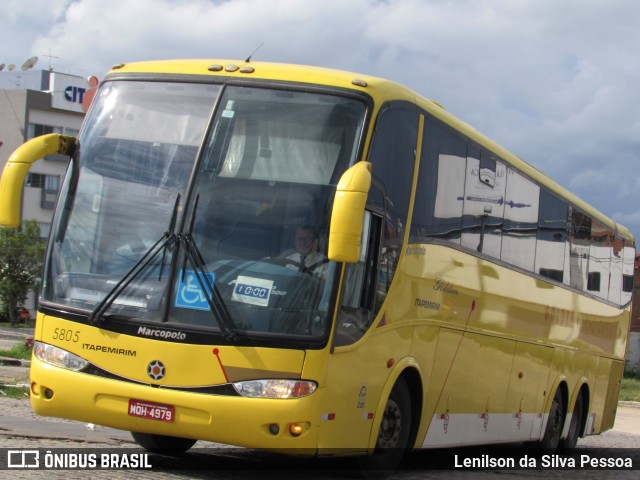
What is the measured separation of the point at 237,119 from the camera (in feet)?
29.6

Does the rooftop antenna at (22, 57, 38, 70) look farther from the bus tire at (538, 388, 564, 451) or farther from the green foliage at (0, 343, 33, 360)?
the bus tire at (538, 388, 564, 451)

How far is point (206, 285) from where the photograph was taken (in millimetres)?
8438

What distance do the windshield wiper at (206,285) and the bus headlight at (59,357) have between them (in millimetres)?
1163

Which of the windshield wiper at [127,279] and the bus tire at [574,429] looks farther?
the bus tire at [574,429]

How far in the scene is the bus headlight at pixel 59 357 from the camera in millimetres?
8727

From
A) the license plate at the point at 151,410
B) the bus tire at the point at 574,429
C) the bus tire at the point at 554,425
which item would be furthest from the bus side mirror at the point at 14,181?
the bus tire at the point at 574,429

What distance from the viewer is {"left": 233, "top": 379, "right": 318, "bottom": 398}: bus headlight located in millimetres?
8234

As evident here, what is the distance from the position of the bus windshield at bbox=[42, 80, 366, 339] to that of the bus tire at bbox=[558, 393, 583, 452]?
951 cm

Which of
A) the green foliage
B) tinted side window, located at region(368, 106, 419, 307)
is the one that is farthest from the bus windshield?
the green foliage

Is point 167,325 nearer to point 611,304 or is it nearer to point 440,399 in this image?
point 440,399

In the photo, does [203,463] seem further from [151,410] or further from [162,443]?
[151,410]

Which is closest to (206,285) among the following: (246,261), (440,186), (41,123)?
(246,261)

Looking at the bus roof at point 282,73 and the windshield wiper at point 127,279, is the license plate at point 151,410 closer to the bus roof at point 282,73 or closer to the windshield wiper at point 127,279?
the windshield wiper at point 127,279

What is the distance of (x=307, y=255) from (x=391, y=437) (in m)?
2.32
